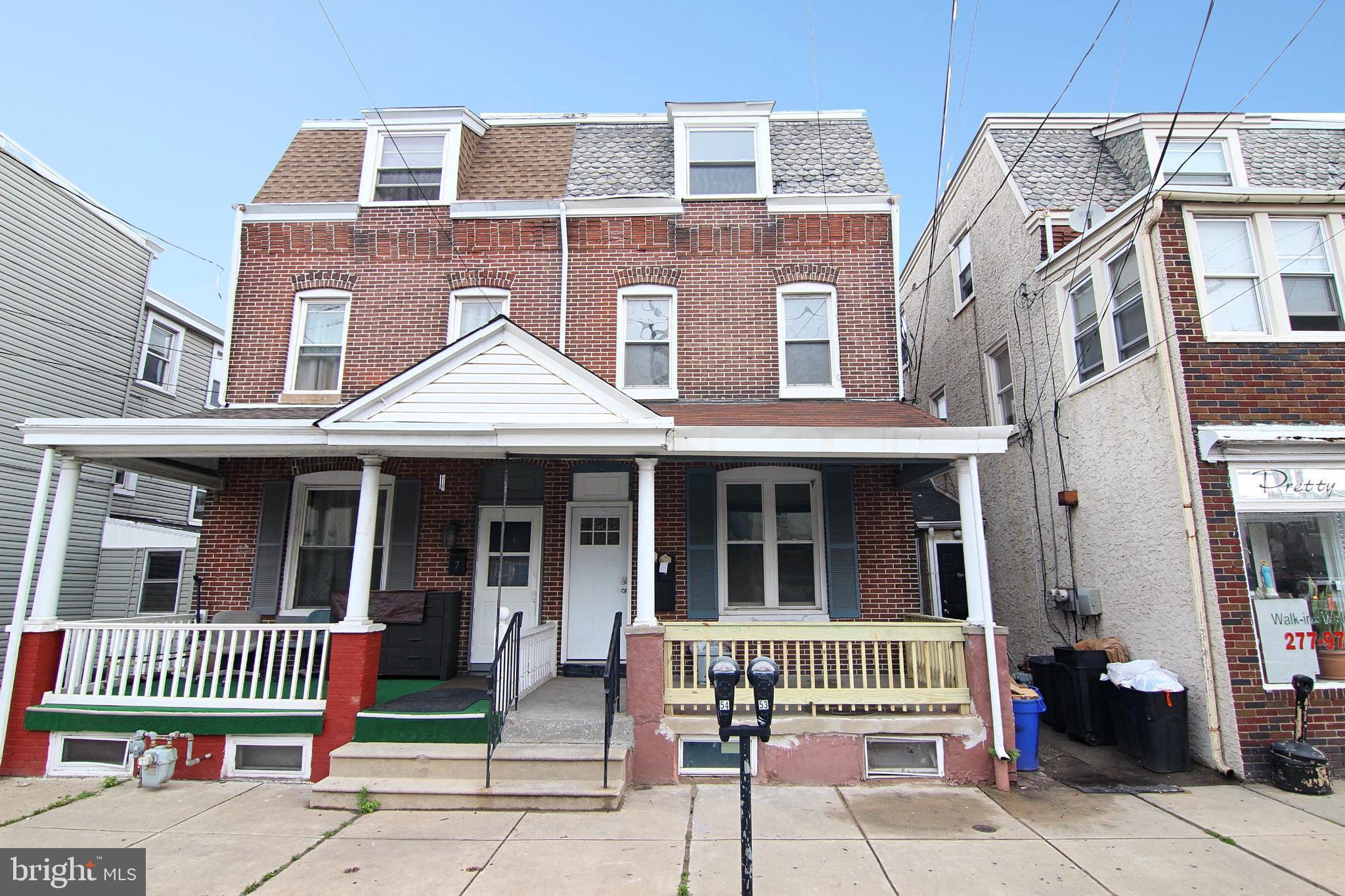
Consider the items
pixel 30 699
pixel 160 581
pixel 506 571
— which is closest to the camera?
pixel 30 699

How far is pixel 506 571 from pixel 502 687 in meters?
2.69

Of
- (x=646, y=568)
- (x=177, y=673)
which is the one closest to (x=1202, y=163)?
(x=646, y=568)

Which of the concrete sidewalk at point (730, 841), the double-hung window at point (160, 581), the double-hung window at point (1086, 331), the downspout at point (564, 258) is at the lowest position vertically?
the concrete sidewalk at point (730, 841)

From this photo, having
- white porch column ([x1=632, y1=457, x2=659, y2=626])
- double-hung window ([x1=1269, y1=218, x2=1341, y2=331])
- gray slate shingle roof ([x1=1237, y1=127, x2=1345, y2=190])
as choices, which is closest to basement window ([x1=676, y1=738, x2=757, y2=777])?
white porch column ([x1=632, y1=457, x2=659, y2=626])

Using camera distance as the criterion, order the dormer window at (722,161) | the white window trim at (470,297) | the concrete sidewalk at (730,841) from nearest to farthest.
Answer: the concrete sidewalk at (730,841) → the white window trim at (470,297) → the dormer window at (722,161)

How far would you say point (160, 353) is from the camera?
14.8 meters

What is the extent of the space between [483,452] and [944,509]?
9.36 metres

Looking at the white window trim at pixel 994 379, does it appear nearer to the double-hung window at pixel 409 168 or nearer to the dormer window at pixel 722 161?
the dormer window at pixel 722 161

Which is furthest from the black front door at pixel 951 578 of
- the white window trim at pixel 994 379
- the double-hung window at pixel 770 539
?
the double-hung window at pixel 770 539

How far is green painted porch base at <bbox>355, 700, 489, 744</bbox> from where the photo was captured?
6219 mm

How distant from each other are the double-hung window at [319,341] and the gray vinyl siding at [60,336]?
6.08 meters

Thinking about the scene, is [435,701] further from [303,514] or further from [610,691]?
[303,514]

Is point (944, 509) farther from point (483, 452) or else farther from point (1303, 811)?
point (483, 452)

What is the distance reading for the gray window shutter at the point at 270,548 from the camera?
882 cm
